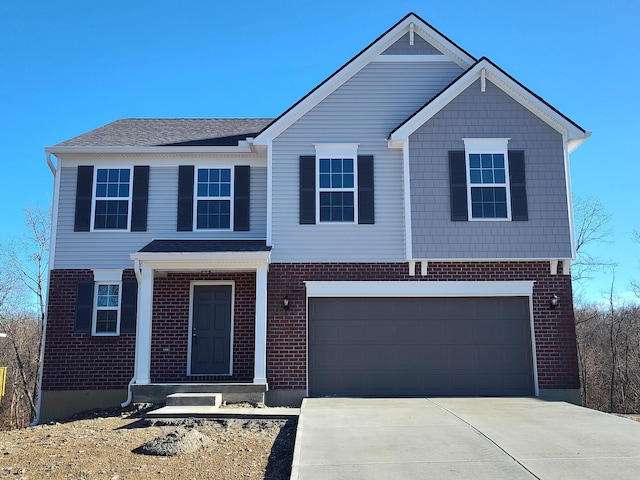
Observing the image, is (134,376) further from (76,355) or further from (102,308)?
(102,308)

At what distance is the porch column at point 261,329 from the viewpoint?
11422 mm

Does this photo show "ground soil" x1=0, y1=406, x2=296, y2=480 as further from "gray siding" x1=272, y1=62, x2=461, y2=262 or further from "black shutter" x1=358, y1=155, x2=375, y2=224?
"black shutter" x1=358, y1=155, x2=375, y2=224

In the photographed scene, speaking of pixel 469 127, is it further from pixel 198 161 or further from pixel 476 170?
pixel 198 161

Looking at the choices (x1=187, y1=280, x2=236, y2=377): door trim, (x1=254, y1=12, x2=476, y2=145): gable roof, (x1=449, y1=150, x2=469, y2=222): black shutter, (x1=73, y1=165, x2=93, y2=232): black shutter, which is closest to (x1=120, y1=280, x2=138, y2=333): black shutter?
(x1=187, y1=280, x2=236, y2=377): door trim

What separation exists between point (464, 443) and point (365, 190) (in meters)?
6.32

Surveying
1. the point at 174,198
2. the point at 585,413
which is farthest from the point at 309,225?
the point at 585,413

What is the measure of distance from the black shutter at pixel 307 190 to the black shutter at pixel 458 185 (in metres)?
2.83

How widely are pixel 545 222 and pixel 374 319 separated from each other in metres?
4.01

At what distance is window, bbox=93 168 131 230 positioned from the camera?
508 inches

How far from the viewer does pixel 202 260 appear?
1173cm

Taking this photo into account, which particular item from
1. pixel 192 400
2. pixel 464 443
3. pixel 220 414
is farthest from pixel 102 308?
pixel 464 443

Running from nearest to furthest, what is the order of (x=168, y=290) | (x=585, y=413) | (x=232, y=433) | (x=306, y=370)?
(x=232, y=433) < (x=585, y=413) < (x=306, y=370) < (x=168, y=290)

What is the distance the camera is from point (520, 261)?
39.9 ft

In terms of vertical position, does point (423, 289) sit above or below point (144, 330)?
above
